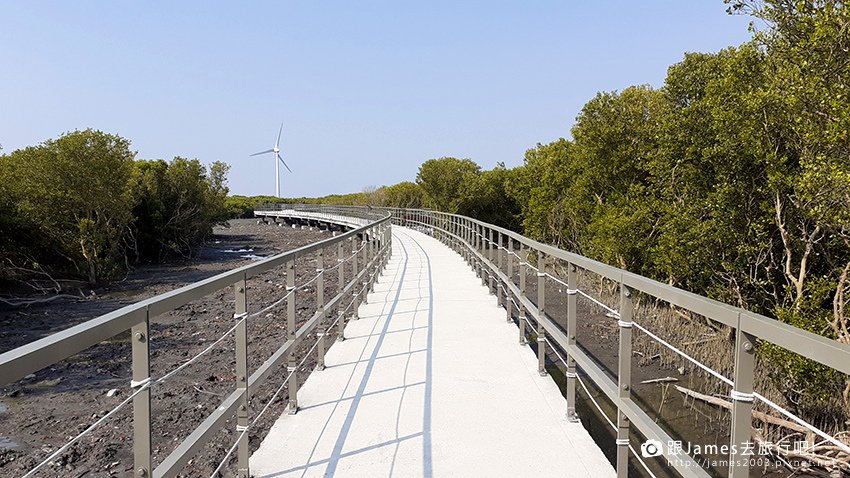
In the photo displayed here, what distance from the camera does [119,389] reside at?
8648 millimetres

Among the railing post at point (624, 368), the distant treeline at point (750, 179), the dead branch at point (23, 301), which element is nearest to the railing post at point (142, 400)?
the railing post at point (624, 368)

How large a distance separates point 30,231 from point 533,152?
21.3m

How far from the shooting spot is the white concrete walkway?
3.22 metres

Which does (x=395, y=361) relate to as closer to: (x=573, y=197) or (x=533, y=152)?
(x=573, y=197)

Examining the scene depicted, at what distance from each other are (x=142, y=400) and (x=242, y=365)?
42.0 inches

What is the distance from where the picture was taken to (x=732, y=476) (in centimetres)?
181

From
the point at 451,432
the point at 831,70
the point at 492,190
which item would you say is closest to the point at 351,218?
the point at 492,190

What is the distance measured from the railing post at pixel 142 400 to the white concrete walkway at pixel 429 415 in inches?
51.9

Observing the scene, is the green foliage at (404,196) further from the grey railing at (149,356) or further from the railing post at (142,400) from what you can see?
the railing post at (142,400)

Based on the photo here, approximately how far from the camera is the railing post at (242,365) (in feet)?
9.45

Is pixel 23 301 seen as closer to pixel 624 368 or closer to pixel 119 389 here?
pixel 119 389

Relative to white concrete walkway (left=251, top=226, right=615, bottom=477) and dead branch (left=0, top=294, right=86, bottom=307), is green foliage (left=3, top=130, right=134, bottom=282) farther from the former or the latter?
white concrete walkway (left=251, top=226, right=615, bottom=477)

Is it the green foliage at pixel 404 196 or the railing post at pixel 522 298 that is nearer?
the railing post at pixel 522 298

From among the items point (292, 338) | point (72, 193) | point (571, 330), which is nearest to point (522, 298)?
point (571, 330)
